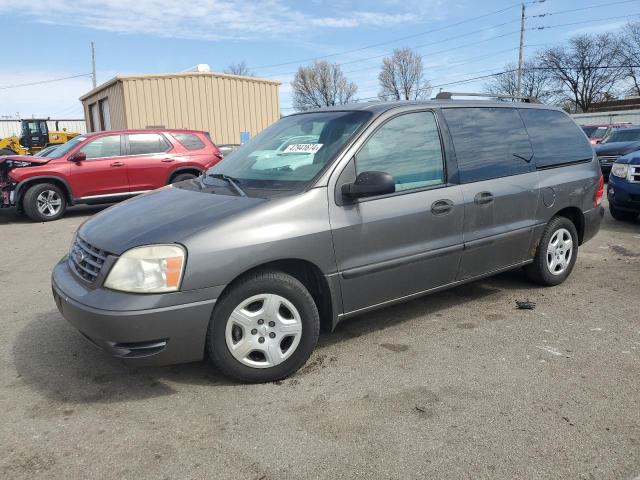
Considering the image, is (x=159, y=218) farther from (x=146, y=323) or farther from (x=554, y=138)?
(x=554, y=138)

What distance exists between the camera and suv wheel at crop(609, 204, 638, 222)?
8359 millimetres

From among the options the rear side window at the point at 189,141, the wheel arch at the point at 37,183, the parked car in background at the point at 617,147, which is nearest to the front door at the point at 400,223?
the rear side window at the point at 189,141

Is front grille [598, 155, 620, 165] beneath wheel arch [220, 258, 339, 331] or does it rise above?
above

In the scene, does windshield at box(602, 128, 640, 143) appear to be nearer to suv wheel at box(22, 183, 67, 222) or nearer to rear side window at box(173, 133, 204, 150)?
rear side window at box(173, 133, 204, 150)

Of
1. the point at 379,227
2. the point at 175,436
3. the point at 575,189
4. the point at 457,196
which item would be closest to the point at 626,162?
the point at 575,189

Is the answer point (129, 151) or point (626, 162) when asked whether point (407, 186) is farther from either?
point (129, 151)

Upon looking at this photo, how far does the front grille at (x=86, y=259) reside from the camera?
3039 millimetres

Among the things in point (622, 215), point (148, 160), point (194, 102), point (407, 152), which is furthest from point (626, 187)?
point (194, 102)

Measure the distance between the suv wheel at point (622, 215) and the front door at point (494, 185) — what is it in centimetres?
466

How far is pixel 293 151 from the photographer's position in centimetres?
384

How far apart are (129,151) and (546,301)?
839 centimetres

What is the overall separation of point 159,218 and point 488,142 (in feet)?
8.77

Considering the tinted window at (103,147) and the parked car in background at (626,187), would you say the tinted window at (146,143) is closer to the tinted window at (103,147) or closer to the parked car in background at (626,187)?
the tinted window at (103,147)

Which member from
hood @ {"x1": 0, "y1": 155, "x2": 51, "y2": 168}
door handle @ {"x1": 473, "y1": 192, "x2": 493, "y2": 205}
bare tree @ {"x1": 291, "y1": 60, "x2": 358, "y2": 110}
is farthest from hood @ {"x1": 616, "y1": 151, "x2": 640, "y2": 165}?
bare tree @ {"x1": 291, "y1": 60, "x2": 358, "y2": 110}
